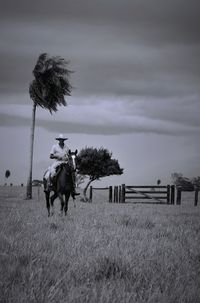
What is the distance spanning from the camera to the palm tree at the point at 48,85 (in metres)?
38.3

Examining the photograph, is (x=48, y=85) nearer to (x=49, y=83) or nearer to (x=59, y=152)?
(x=49, y=83)

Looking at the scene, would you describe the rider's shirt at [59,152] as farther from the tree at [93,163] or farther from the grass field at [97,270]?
the tree at [93,163]

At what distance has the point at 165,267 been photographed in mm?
6023

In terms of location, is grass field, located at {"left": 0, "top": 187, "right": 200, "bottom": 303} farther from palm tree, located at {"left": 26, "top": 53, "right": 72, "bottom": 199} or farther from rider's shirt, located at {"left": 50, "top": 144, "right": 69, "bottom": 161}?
palm tree, located at {"left": 26, "top": 53, "right": 72, "bottom": 199}

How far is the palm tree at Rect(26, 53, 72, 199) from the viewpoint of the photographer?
38.3 meters

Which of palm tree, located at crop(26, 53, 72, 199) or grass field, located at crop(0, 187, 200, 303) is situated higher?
palm tree, located at crop(26, 53, 72, 199)

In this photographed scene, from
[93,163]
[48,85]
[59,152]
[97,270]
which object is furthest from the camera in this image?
[93,163]

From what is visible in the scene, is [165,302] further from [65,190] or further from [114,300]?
[65,190]

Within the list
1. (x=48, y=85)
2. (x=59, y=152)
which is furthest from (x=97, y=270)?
(x=48, y=85)

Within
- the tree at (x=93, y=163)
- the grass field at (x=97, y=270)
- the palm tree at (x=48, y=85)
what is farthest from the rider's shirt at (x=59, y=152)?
the tree at (x=93, y=163)

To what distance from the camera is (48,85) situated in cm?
3850

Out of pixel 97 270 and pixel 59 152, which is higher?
pixel 59 152

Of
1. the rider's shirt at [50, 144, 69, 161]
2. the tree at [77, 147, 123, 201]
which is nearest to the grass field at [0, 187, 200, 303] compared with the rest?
the rider's shirt at [50, 144, 69, 161]

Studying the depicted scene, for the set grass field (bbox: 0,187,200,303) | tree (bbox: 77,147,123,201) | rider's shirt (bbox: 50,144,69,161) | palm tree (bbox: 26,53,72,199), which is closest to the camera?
grass field (bbox: 0,187,200,303)
